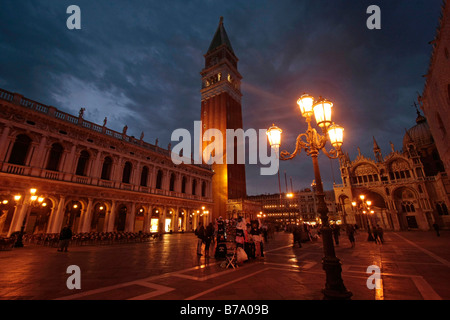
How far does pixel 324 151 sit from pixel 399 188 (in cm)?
4283

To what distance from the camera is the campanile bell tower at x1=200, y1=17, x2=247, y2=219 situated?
4262 centimetres

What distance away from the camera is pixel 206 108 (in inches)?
1953

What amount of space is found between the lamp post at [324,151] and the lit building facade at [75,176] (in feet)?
54.9

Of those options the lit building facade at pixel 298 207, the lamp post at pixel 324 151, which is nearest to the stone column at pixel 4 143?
the lamp post at pixel 324 151

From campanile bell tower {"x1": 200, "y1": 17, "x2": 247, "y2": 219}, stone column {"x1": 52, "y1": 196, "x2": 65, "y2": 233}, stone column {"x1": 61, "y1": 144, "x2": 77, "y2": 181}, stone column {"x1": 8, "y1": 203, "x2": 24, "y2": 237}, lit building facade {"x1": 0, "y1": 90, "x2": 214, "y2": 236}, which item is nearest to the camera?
stone column {"x1": 8, "y1": 203, "x2": 24, "y2": 237}

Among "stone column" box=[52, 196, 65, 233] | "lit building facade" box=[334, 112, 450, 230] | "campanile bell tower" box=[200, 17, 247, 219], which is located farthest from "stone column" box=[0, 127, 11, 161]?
"lit building facade" box=[334, 112, 450, 230]

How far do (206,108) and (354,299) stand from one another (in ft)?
161

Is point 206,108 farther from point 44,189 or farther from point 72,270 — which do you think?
point 72,270

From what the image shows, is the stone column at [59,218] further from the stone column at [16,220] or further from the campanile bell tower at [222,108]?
the campanile bell tower at [222,108]

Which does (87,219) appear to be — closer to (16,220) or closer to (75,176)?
(75,176)

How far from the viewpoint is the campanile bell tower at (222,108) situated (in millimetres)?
42625

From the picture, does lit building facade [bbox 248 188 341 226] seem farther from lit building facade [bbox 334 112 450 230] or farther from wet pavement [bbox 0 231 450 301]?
wet pavement [bbox 0 231 450 301]

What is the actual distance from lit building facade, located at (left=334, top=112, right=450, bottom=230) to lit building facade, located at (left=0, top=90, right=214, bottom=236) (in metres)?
32.3
